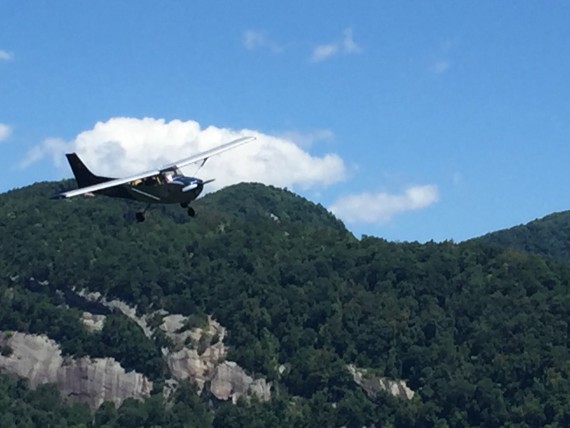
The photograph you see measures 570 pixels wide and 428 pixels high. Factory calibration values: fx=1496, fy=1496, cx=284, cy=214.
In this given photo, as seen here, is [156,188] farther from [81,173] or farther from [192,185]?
[81,173]

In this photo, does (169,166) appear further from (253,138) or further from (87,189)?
(253,138)

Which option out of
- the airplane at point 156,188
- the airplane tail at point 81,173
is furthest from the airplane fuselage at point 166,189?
the airplane tail at point 81,173

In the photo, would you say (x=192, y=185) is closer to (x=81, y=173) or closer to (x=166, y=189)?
(x=166, y=189)

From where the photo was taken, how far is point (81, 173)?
108688 mm

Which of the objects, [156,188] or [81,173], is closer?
[156,188]

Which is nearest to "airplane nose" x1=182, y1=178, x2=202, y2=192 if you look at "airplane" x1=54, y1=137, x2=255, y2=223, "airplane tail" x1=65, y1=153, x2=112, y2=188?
"airplane" x1=54, y1=137, x2=255, y2=223

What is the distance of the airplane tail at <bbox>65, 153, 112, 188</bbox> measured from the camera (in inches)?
4254

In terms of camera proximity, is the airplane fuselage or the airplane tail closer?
the airplane fuselage

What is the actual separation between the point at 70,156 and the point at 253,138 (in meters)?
13.6

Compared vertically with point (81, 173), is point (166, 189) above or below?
below

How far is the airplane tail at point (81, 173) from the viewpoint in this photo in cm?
10806

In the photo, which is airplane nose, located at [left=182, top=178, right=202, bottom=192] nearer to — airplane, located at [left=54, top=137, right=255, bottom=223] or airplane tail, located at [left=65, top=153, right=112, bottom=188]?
airplane, located at [left=54, top=137, right=255, bottom=223]

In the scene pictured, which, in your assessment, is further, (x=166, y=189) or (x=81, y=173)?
(x=81, y=173)

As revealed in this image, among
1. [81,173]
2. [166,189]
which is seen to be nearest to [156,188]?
[166,189]
